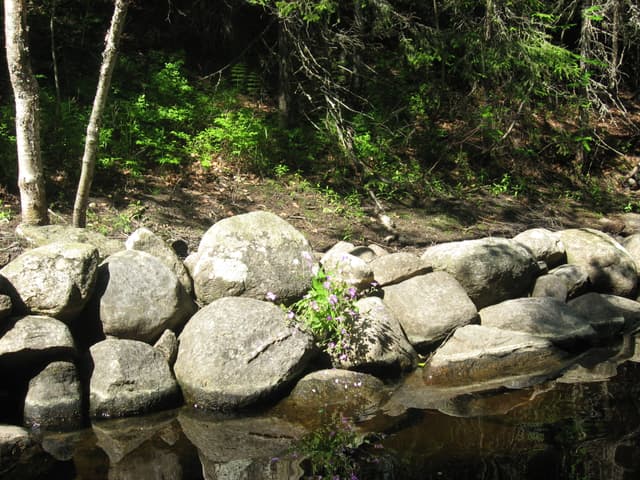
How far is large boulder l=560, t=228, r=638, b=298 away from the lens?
303 inches

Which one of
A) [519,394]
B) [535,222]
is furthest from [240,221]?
[535,222]

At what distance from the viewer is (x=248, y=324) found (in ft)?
17.9

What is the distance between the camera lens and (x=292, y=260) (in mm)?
6133

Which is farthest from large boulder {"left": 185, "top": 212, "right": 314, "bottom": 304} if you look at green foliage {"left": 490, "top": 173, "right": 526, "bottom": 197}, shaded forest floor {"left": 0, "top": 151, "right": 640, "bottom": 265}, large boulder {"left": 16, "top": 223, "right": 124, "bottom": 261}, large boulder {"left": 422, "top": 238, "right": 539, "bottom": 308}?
green foliage {"left": 490, "top": 173, "right": 526, "bottom": 197}

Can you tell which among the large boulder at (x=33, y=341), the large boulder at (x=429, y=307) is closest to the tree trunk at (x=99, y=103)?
the large boulder at (x=33, y=341)

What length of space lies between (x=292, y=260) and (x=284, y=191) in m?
3.78

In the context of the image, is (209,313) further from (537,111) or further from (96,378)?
(537,111)

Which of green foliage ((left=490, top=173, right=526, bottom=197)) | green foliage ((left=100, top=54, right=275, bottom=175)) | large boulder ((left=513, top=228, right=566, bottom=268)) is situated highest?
green foliage ((left=100, top=54, right=275, bottom=175))

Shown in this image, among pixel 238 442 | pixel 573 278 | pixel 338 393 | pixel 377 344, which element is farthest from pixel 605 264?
pixel 238 442

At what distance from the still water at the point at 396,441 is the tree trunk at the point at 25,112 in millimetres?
2936

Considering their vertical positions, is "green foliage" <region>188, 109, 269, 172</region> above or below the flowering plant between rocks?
above

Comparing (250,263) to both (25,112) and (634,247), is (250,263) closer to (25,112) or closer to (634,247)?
(25,112)

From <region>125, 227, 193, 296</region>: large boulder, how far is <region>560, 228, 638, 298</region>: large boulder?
4918 mm

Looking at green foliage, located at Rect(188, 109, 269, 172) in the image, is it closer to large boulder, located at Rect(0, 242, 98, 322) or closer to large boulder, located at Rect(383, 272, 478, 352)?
large boulder, located at Rect(383, 272, 478, 352)
